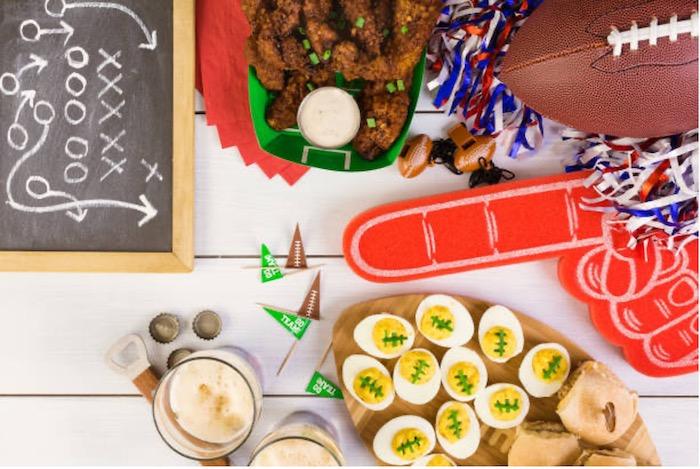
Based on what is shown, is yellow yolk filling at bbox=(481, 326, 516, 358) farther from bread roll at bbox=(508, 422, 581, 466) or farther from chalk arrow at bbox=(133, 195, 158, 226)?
chalk arrow at bbox=(133, 195, 158, 226)

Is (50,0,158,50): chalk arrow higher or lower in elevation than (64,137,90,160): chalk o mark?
higher

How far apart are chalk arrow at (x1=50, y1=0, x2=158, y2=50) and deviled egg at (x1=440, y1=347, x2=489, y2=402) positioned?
873 mm

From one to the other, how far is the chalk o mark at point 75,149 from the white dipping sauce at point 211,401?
473mm

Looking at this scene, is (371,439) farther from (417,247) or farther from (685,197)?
(685,197)

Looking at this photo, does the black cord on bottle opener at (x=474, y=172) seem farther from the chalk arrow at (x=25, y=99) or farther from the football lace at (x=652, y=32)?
the chalk arrow at (x=25, y=99)

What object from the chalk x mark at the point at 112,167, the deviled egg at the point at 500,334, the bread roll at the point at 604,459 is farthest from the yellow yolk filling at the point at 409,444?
the chalk x mark at the point at 112,167

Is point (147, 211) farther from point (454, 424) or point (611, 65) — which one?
point (611, 65)

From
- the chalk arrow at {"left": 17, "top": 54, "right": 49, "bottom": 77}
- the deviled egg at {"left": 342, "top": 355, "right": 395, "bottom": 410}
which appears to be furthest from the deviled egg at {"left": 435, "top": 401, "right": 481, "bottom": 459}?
the chalk arrow at {"left": 17, "top": 54, "right": 49, "bottom": 77}

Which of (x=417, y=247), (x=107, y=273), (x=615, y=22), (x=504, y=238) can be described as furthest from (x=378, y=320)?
(x=615, y=22)

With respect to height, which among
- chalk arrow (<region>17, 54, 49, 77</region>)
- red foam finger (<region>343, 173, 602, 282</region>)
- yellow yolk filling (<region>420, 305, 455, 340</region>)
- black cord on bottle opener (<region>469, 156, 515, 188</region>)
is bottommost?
yellow yolk filling (<region>420, 305, 455, 340</region>)

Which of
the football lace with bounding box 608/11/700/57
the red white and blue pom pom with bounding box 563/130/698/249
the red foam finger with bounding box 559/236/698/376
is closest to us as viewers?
the football lace with bounding box 608/11/700/57

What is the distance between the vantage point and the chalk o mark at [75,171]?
3.98ft

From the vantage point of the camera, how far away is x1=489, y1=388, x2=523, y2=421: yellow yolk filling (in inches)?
50.4

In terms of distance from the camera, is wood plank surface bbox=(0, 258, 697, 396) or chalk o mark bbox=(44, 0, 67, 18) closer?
chalk o mark bbox=(44, 0, 67, 18)
